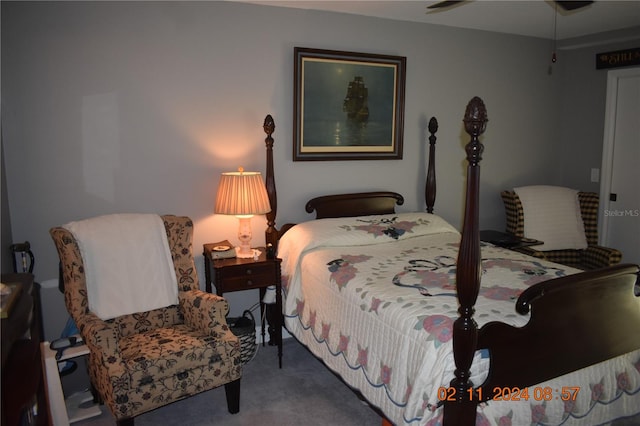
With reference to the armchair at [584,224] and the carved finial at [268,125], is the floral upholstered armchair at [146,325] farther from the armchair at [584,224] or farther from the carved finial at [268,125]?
the armchair at [584,224]

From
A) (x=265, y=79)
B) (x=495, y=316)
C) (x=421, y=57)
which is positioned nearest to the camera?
(x=495, y=316)

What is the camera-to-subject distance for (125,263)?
2738mm

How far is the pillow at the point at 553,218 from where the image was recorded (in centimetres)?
413

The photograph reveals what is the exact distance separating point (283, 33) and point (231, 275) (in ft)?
5.66

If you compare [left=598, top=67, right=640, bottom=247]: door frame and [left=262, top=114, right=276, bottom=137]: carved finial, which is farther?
[left=598, top=67, right=640, bottom=247]: door frame

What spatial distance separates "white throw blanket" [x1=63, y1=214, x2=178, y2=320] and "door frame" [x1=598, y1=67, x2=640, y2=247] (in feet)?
12.3

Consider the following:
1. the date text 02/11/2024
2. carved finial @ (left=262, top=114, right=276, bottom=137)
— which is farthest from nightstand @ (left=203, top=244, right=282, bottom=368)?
the date text 02/11/2024

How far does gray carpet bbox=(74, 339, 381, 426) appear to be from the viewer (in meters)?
2.61

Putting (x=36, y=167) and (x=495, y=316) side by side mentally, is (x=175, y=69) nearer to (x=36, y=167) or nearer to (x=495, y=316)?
(x=36, y=167)

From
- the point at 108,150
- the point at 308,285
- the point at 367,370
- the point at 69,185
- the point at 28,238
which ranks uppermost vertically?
the point at 108,150

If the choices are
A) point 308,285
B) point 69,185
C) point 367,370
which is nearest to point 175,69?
point 69,185

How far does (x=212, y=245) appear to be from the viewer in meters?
3.33

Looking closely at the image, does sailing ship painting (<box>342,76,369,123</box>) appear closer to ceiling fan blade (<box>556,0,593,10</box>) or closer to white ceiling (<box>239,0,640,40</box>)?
white ceiling (<box>239,0,640,40</box>)

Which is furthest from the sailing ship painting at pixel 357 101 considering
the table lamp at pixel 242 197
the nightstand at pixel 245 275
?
the nightstand at pixel 245 275
